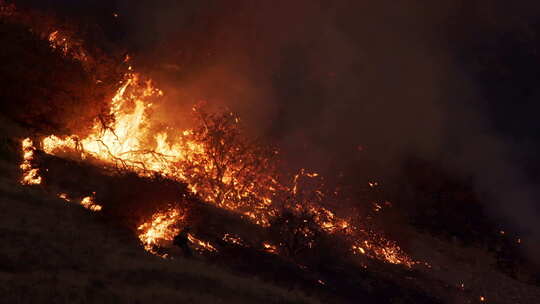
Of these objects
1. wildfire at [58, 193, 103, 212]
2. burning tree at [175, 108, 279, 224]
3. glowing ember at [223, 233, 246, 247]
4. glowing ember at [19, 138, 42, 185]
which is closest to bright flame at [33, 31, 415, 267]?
burning tree at [175, 108, 279, 224]

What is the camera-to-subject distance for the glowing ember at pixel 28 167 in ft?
40.8

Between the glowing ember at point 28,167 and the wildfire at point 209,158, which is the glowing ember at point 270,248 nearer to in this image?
the wildfire at point 209,158

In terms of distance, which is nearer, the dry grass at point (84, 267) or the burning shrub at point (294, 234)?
the dry grass at point (84, 267)

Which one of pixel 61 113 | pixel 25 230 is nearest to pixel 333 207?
pixel 61 113

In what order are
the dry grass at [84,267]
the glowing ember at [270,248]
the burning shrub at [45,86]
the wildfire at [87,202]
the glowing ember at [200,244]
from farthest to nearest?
the burning shrub at [45,86], the glowing ember at [270,248], the glowing ember at [200,244], the wildfire at [87,202], the dry grass at [84,267]

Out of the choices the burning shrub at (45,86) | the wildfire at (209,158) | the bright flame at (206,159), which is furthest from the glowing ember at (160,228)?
the burning shrub at (45,86)

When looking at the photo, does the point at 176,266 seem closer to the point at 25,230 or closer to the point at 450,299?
the point at 25,230

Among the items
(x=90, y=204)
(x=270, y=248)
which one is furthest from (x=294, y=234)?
(x=90, y=204)

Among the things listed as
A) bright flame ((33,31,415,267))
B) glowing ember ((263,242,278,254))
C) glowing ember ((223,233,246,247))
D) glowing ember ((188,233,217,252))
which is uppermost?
bright flame ((33,31,415,267))

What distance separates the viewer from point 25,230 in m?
9.09

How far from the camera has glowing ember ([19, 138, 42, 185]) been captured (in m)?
12.4

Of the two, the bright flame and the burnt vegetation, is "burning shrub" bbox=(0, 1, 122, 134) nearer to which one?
the burnt vegetation

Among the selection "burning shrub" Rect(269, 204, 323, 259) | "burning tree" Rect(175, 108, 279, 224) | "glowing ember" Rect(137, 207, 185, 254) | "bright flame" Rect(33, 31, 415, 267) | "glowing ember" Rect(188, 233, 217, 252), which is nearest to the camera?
"glowing ember" Rect(137, 207, 185, 254)

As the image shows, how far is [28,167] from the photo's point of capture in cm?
1324
